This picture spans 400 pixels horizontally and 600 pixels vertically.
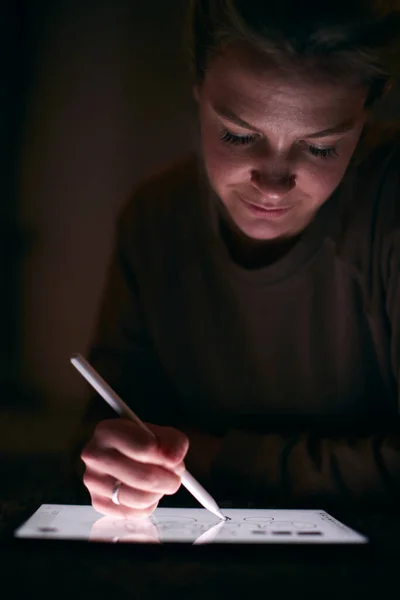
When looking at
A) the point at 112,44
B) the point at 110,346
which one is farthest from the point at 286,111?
the point at 110,346

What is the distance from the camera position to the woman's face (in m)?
0.76

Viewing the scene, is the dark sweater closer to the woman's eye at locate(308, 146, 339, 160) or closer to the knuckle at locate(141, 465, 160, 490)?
the woman's eye at locate(308, 146, 339, 160)

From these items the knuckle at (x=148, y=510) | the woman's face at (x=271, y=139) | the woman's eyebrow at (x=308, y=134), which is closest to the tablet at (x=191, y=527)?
the knuckle at (x=148, y=510)

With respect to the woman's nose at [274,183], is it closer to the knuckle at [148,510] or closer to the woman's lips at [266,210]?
the woman's lips at [266,210]

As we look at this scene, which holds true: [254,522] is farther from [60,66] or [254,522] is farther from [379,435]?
[60,66]

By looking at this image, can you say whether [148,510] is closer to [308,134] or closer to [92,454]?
[92,454]

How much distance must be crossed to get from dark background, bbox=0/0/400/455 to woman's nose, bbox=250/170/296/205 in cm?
10

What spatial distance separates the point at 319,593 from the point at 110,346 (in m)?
0.40

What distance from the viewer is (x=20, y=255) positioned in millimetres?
827

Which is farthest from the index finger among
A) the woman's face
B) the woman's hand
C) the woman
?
the woman's face

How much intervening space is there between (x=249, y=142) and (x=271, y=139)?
0.03m

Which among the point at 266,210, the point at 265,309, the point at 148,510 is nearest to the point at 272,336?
the point at 265,309

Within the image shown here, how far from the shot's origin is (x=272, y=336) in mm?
825

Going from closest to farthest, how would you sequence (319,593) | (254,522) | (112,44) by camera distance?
(319,593), (254,522), (112,44)
